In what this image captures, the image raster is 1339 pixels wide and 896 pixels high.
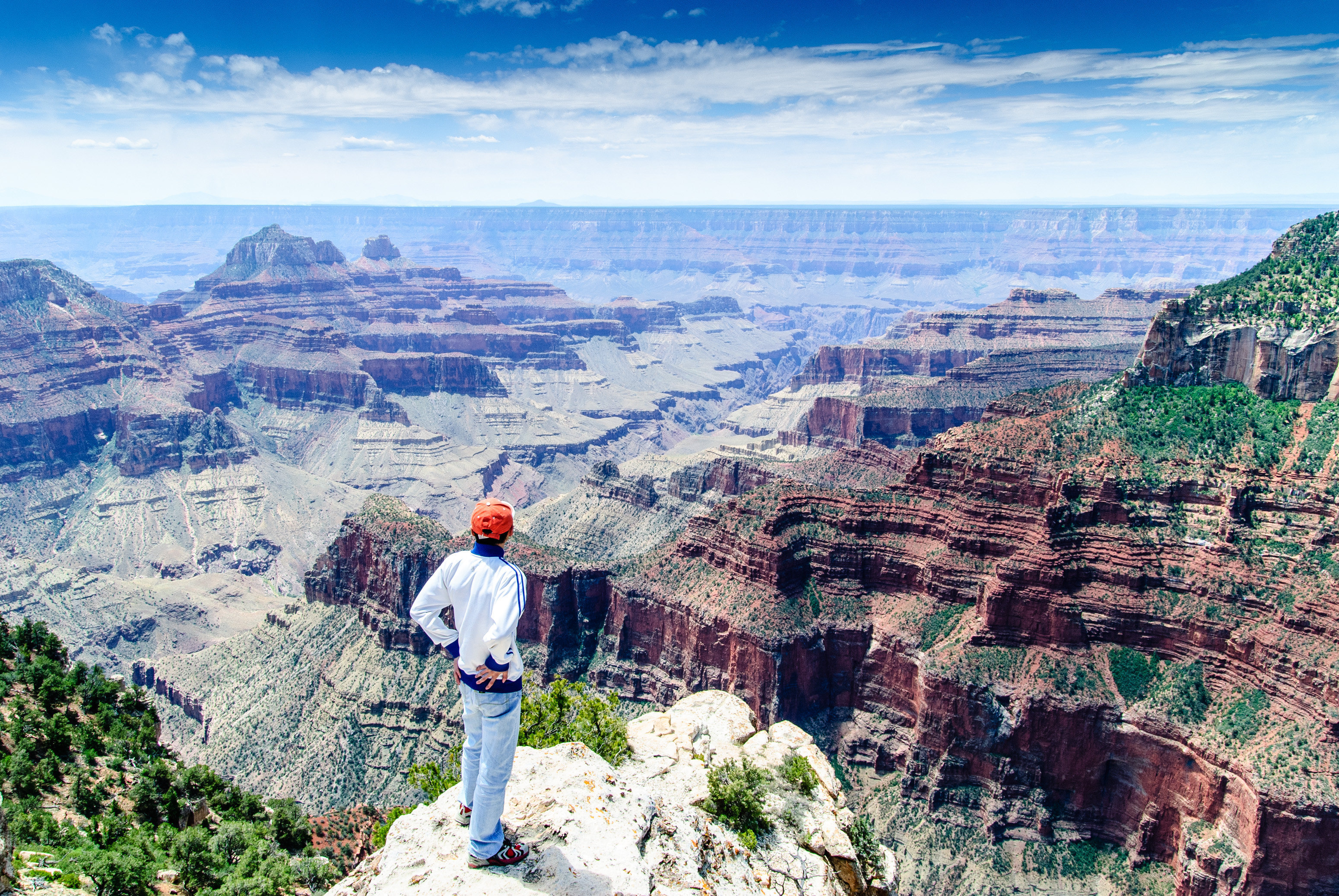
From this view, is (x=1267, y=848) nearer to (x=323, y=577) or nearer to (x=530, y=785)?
(x=530, y=785)

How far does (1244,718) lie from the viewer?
4675 centimetres

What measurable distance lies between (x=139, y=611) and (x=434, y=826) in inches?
4576

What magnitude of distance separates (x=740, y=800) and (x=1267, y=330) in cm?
5764

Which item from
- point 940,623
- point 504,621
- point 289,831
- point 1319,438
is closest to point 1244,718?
point 940,623

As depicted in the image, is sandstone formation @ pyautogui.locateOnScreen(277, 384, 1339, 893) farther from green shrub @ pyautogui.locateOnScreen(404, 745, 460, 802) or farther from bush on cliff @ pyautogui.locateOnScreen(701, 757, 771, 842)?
green shrub @ pyautogui.locateOnScreen(404, 745, 460, 802)

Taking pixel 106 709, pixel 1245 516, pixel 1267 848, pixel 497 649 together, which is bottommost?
pixel 1267 848

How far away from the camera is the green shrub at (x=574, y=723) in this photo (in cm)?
2872

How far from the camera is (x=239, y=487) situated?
160625mm

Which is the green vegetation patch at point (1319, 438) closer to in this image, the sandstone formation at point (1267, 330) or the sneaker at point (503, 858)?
the sandstone formation at point (1267, 330)

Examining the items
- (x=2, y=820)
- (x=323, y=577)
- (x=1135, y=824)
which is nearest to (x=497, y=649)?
(x=2, y=820)

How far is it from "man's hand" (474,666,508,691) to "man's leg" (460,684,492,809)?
1.56 ft

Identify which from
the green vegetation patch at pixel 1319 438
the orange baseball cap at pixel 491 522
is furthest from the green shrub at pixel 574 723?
the green vegetation patch at pixel 1319 438

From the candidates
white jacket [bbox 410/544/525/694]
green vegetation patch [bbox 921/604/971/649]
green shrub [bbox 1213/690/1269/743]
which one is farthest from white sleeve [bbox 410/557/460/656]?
green vegetation patch [bbox 921/604/971/649]

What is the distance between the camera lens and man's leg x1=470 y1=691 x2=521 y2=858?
16.9 metres
